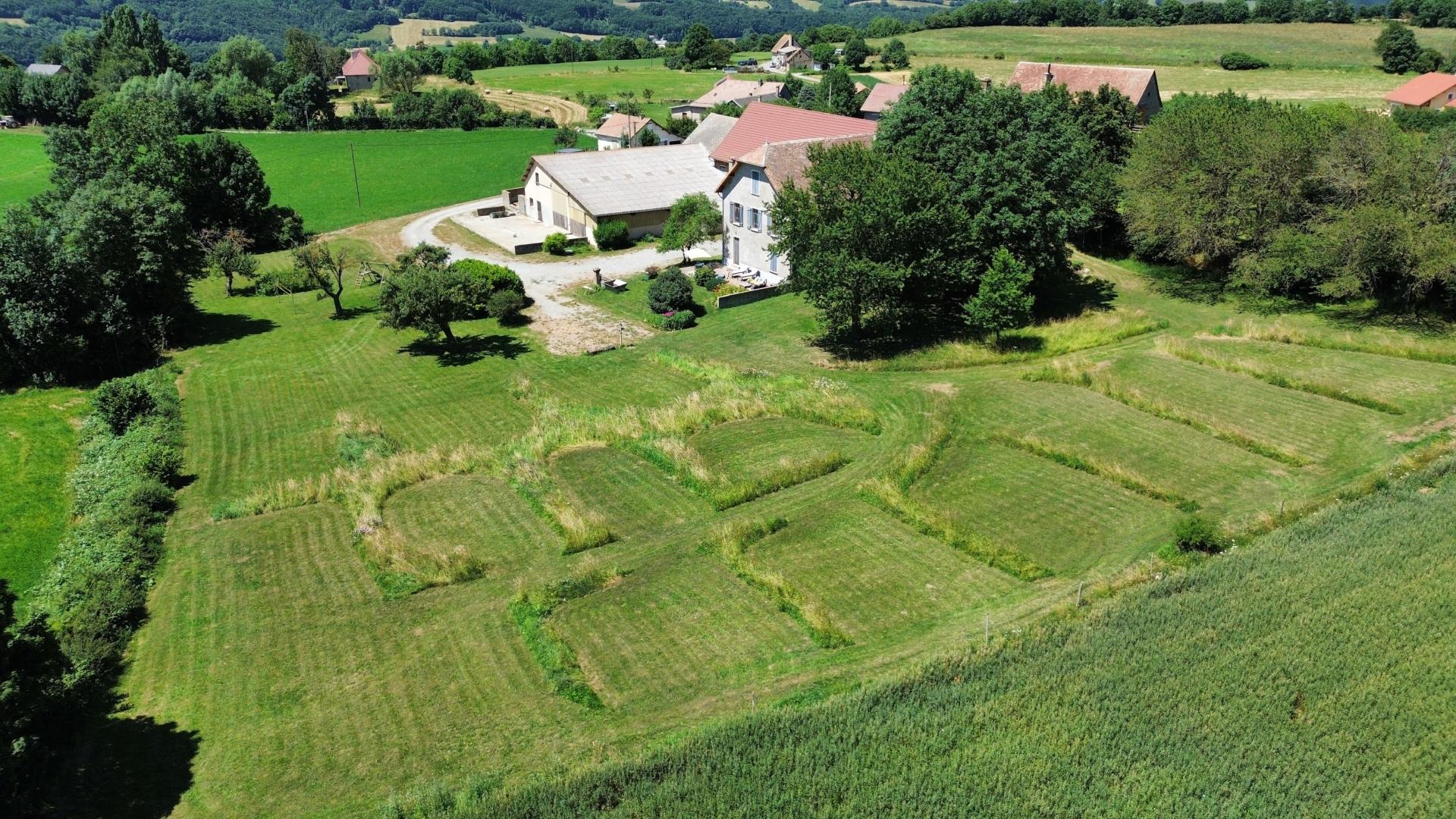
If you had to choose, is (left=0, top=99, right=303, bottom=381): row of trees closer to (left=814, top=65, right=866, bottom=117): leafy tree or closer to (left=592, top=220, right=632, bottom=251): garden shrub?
(left=592, top=220, right=632, bottom=251): garden shrub

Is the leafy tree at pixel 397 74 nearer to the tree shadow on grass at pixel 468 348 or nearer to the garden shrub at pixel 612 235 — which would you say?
the garden shrub at pixel 612 235

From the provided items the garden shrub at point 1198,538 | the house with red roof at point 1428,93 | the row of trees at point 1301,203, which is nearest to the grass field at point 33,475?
the garden shrub at point 1198,538

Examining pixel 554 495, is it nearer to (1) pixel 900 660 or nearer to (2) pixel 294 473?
(2) pixel 294 473

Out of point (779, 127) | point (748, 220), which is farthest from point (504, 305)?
point (779, 127)

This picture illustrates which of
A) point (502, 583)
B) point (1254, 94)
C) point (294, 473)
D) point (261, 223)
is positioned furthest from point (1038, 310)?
point (1254, 94)

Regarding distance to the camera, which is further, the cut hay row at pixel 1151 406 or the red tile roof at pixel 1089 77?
the red tile roof at pixel 1089 77

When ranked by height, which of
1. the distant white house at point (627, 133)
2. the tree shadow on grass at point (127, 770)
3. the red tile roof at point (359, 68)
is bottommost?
the tree shadow on grass at point (127, 770)
